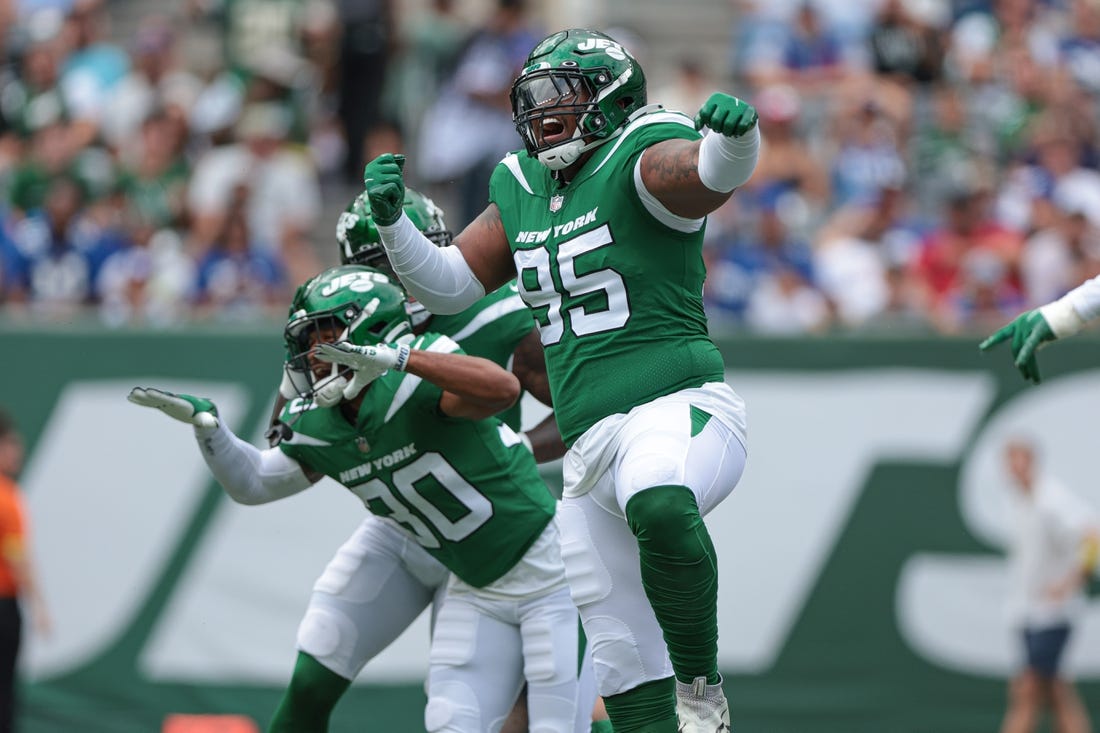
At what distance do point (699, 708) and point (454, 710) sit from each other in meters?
1.14

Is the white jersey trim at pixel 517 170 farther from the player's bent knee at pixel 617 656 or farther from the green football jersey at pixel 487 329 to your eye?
the player's bent knee at pixel 617 656

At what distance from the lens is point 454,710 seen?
5.77 metres

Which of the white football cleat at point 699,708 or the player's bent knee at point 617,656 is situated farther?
the player's bent knee at point 617,656

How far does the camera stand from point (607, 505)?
5.11 meters

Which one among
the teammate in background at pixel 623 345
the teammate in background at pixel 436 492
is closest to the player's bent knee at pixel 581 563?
the teammate in background at pixel 623 345

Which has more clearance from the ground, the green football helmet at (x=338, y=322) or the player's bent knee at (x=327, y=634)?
the green football helmet at (x=338, y=322)

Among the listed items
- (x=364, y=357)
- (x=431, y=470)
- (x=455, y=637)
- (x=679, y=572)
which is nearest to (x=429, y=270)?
(x=364, y=357)

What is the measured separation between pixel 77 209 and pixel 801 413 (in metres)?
4.75

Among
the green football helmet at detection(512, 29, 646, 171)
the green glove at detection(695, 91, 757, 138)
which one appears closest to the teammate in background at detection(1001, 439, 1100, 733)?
the green football helmet at detection(512, 29, 646, 171)

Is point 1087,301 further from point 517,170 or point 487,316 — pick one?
point 487,316

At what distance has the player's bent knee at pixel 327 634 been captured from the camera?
6.03 metres

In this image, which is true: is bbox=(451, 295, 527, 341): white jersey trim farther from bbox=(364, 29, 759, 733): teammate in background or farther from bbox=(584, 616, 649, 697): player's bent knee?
bbox=(584, 616, 649, 697): player's bent knee

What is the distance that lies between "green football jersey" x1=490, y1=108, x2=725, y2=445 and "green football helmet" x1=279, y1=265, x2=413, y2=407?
62cm

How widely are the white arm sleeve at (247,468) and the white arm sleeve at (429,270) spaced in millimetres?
896
